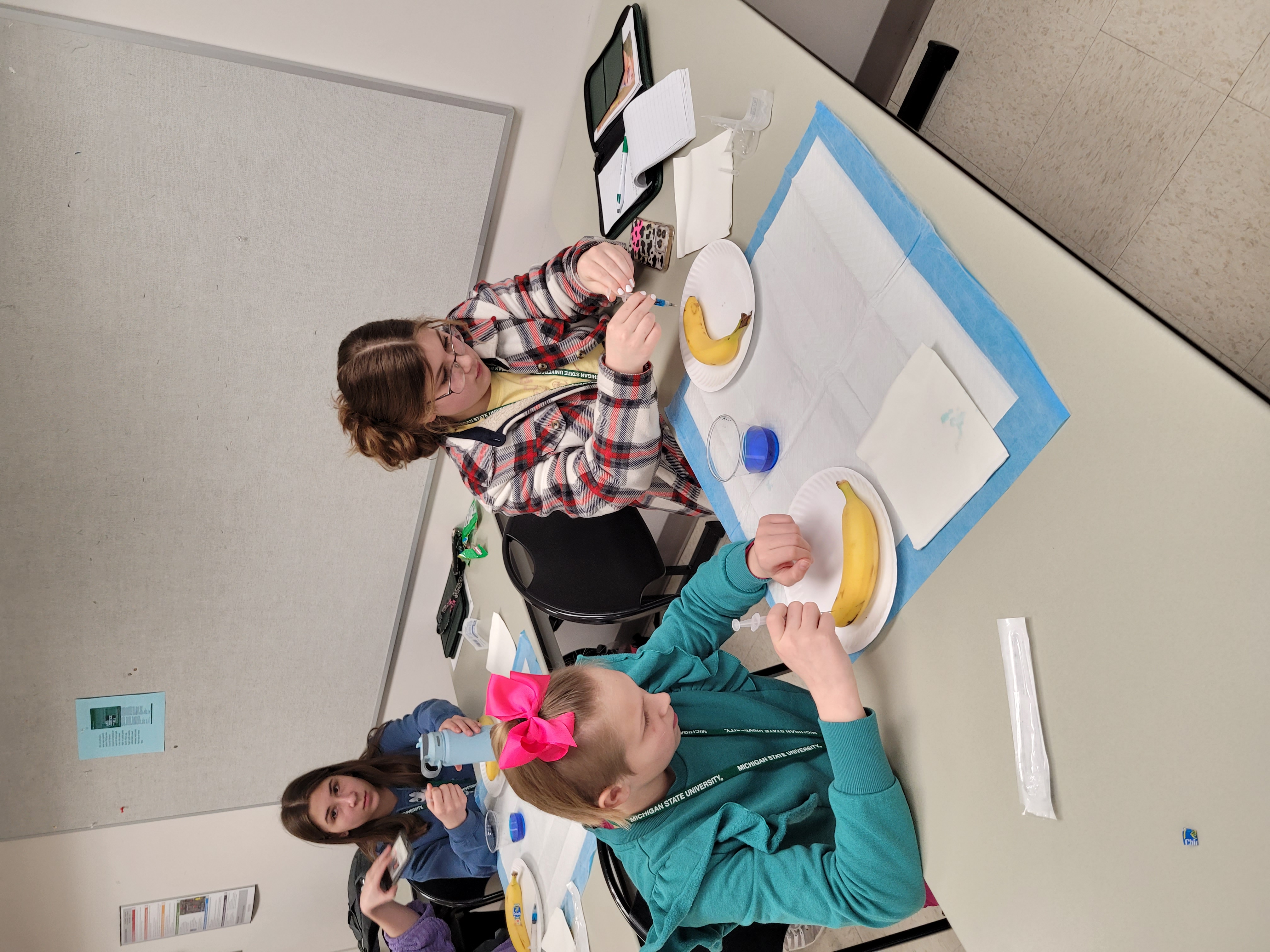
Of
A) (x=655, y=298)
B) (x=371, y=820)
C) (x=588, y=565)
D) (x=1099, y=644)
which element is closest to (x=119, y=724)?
(x=371, y=820)

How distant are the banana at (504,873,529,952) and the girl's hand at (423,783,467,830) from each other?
0.72ft

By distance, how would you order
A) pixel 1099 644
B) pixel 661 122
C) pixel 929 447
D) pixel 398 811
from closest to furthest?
pixel 1099 644
pixel 929 447
pixel 661 122
pixel 398 811

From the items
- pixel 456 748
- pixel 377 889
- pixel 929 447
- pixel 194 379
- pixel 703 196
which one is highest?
pixel 703 196

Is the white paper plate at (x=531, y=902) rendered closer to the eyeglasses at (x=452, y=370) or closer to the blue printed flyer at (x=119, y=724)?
the eyeglasses at (x=452, y=370)

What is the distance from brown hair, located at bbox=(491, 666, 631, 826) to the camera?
3.08 feet

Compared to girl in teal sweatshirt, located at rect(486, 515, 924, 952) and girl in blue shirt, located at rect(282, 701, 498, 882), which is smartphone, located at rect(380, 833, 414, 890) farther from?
girl in teal sweatshirt, located at rect(486, 515, 924, 952)

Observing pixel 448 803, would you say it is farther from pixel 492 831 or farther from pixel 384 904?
pixel 384 904

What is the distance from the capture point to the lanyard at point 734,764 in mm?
977

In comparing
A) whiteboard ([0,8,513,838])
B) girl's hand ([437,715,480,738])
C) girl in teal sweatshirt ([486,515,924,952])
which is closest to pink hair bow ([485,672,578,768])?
girl in teal sweatshirt ([486,515,924,952])

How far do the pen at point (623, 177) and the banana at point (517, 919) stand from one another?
140cm

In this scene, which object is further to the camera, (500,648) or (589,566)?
(500,648)

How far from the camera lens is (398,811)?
203 cm

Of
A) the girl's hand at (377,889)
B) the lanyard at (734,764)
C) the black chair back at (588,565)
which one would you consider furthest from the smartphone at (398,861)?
the lanyard at (734,764)

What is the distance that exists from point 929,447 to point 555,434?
778mm
